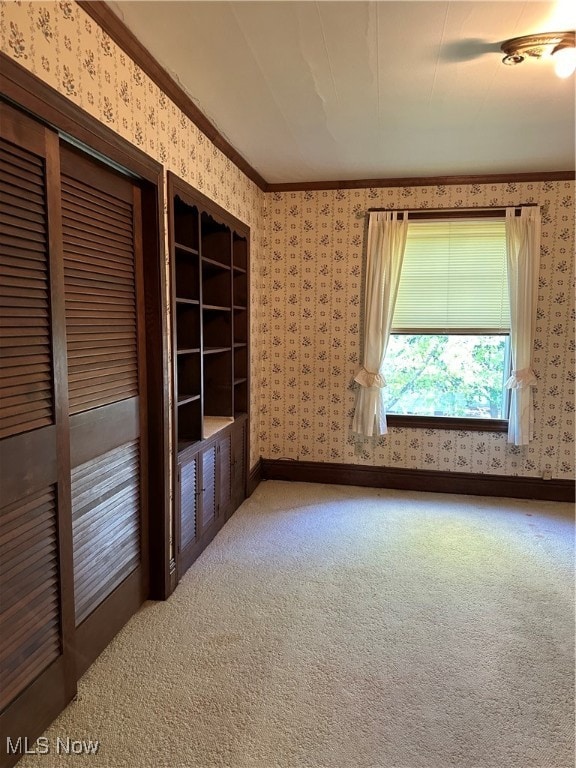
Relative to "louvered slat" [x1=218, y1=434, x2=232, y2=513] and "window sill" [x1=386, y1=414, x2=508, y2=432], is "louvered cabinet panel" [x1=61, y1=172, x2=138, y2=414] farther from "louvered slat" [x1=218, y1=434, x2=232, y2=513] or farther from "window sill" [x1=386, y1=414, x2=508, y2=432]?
"window sill" [x1=386, y1=414, x2=508, y2=432]

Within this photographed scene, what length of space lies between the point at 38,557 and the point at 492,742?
5.53 ft

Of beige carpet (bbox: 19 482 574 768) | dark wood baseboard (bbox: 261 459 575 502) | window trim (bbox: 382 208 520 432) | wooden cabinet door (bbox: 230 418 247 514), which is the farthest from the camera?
dark wood baseboard (bbox: 261 459 575 502)

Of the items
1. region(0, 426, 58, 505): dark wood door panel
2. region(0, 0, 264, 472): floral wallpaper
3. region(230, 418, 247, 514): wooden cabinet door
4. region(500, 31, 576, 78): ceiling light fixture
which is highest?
region(500, 31, 576, 78): ceiling light fixture

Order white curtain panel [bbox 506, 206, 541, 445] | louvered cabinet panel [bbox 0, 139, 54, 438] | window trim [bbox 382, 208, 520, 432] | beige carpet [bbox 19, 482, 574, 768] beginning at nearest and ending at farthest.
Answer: louvered cabinet panel [bbox 0, 139, 54, 438] → beige carpet [bbox 19, 482, 574, 768] → white curtain panel [bbox 506, 206, 541, 445] → window trim [bbox 382, 208, 520, 432]

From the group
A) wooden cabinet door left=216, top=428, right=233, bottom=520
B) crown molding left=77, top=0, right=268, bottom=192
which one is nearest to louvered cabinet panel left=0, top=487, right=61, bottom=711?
wooden cabinet door left=216, top=428, right=233, bottom=520

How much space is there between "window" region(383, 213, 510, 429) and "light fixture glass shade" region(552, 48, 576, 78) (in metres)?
1.81

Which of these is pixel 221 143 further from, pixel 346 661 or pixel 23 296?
pixel 346 661

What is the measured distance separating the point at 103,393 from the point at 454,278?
2988mm

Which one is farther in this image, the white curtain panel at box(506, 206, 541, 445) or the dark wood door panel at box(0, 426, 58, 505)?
the white curtain panel at box(506, 206, 541, 445)

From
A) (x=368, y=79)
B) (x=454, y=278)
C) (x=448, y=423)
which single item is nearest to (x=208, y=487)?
(x=448, y=423)

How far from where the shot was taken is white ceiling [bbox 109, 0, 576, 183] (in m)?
1.78

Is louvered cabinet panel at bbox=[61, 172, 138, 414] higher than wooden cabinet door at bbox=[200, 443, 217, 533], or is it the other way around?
louvered cabinet panel at bbox=[61, 172, 138, 414]

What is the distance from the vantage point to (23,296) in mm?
1496

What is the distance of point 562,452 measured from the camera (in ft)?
12.6
